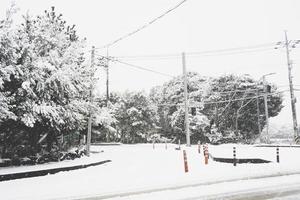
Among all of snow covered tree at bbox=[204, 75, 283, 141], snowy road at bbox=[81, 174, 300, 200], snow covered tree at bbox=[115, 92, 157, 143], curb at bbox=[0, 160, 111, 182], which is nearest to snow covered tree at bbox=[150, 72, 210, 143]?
snow covered tree at bbox=[204, 75, 283, 141]

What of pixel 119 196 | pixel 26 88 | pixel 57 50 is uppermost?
pixel 57 50

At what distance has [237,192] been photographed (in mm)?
9156

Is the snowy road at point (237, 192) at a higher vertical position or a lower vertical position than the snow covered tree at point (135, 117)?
lower

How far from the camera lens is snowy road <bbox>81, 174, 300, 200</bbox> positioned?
28.2 ft

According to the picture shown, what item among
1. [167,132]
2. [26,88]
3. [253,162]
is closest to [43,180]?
[26,88]

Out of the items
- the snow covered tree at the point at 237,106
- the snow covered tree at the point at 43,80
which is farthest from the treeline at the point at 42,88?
the snow covered tree at the point at 237,106

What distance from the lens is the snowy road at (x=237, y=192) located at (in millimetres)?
8594

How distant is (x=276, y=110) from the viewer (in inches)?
2050

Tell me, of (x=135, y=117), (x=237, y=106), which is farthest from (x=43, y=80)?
(x=237, y=106)

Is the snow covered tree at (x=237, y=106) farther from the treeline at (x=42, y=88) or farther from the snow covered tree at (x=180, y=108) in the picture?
the treeline at (x=42, y=88)

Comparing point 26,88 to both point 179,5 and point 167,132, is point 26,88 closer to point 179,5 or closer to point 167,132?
point 179,5

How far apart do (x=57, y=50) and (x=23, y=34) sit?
2.84 m

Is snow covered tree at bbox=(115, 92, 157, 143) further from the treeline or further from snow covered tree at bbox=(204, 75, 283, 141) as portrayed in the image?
the treeline

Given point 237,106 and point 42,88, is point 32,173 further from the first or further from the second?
point 237,106
